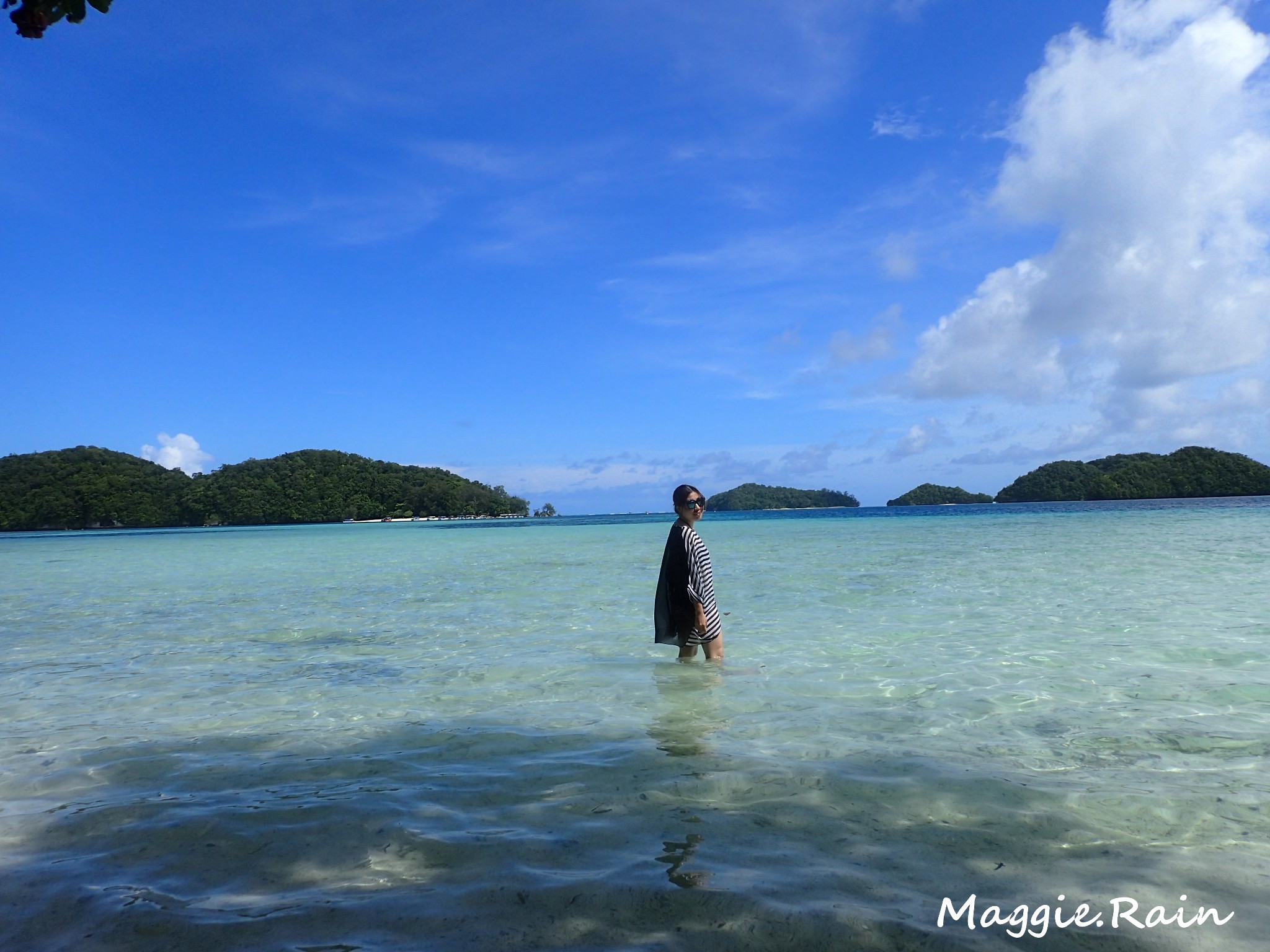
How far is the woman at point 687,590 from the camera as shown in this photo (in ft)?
25.7

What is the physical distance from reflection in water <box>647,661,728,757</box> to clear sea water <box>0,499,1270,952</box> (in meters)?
0.05

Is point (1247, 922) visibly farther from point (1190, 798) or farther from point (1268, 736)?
point (1268, 736)

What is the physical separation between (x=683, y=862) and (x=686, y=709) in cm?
313

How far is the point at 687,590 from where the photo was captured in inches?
312

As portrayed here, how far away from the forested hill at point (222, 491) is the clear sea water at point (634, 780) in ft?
421

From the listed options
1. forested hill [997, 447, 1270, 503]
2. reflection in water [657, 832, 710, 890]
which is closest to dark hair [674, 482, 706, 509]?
reflection in water [657, 832, 710, 890]

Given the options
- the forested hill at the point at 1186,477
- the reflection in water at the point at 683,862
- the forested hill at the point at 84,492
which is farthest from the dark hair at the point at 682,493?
the forested hill at the point at 84,492

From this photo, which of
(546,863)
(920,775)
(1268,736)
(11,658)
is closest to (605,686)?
(920,775)

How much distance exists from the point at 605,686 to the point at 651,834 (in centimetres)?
381

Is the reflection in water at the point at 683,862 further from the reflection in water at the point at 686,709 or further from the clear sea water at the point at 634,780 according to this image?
the reflection in water at the point at 686,709

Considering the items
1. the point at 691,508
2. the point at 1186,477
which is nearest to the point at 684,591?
the point at 691,508

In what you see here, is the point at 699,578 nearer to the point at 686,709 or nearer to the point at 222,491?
the point at 686,709

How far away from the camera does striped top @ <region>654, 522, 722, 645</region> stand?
784 centimetres

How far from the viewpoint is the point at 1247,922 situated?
3049 mm
